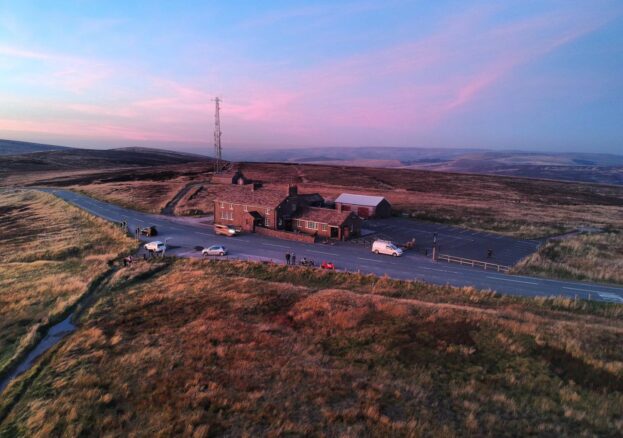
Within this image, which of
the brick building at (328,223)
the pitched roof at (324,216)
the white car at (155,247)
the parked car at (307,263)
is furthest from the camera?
the pitched roof at (324,216)

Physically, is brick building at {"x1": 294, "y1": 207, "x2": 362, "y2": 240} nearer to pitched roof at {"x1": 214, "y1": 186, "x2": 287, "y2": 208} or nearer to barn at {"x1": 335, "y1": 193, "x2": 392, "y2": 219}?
pitched roof at {"x1": 214, "y1": 186, "x2": 287, "y2": 208}

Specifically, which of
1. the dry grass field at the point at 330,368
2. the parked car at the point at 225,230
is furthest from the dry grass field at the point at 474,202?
the dry grass field at the point at 330,368

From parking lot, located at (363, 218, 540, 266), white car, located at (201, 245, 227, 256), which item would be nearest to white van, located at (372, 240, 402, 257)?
parking lot, located at (363, 218, 540, 266)

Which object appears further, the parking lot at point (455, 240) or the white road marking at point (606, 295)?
the parking lot at point (455, 240)

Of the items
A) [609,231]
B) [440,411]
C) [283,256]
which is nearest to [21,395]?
[440,411]

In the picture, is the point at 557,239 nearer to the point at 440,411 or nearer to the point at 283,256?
the point at 283,256

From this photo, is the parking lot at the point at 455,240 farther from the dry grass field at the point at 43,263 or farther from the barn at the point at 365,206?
the dry grass field at the point at 43,263
